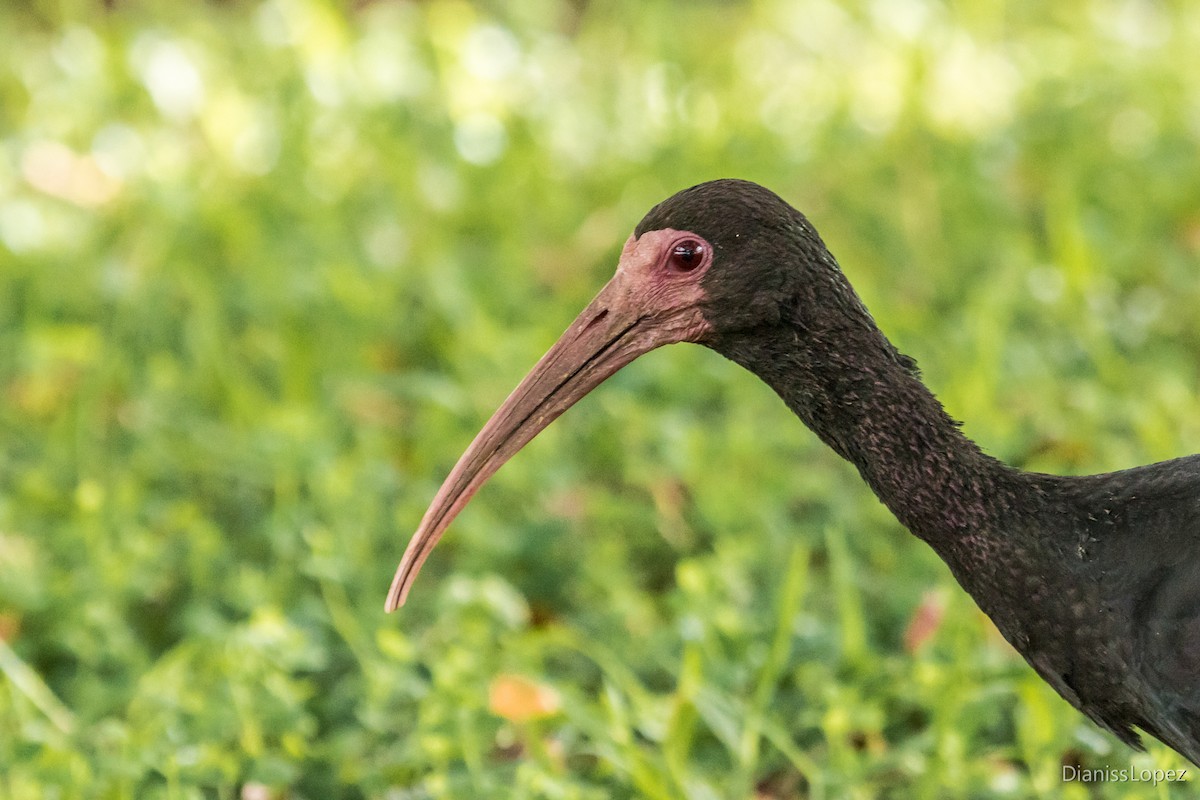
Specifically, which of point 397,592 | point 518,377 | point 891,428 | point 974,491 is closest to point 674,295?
point 891,428

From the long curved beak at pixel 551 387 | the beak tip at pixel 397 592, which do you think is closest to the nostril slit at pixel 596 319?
the long curved beak at pixel 551 387

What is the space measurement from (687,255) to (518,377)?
197cm

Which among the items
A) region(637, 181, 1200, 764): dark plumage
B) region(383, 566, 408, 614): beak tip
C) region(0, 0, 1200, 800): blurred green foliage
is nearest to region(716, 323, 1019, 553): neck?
region(637, 181, 1200, 764): dark plumage

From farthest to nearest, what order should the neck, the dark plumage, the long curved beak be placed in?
1. the long curved beak
2. the neck
3. the dark plumage

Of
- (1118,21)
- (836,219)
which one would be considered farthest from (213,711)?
(1118,21)

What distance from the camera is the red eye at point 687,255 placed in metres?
3.09

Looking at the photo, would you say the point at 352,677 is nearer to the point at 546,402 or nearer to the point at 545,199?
the point at 546,402

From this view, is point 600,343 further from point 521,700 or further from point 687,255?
point 521,700

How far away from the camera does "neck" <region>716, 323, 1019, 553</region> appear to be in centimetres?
304

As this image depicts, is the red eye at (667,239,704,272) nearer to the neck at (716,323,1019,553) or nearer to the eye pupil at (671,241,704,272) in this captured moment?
the eye pupil at (671,241,704,272)

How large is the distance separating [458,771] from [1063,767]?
4.39 feet

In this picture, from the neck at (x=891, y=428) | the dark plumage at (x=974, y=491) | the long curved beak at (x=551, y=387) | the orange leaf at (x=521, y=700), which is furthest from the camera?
the orange leaf at (x=521, y=700)

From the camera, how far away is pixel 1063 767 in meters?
3.63

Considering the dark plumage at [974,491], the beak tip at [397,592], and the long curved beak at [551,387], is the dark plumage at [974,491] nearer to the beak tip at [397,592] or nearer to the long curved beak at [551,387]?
the long curved beak at [551,387]
